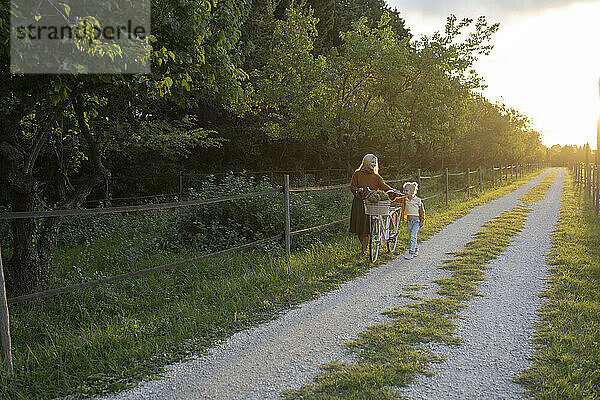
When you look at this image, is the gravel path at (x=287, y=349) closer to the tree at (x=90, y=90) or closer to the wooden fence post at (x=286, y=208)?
the wooden fence post at (x=286, y=208)

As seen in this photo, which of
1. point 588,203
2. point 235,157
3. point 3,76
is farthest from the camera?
point 235,157

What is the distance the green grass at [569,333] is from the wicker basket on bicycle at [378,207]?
2648 millimetres

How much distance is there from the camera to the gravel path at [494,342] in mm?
3408

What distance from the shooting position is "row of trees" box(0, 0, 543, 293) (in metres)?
5.73

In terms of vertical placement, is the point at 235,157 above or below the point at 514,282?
above

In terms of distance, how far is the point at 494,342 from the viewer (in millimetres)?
4316

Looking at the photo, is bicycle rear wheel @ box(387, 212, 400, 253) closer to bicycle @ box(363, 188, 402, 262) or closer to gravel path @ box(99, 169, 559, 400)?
bicycle @ box(363, 188, 402, 262)

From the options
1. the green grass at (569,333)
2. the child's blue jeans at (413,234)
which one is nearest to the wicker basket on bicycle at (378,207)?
the child's blue jeans at (413,234)

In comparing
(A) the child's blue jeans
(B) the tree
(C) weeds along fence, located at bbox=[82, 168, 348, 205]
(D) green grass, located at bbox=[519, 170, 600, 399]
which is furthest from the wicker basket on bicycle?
(C) weeds along fence, located at bbox=[82, 168, 348, 205]

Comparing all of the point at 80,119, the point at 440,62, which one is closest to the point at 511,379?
the point at 80,119

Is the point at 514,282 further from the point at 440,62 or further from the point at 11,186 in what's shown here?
the point at 440,62

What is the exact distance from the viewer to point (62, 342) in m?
4.30

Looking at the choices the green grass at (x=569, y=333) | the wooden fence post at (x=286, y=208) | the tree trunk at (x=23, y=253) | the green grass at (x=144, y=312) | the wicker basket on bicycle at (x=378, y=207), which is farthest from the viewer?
the wicker basket on bicycle at (x=378, y=207)

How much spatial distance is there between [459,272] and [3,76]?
6696 mm
